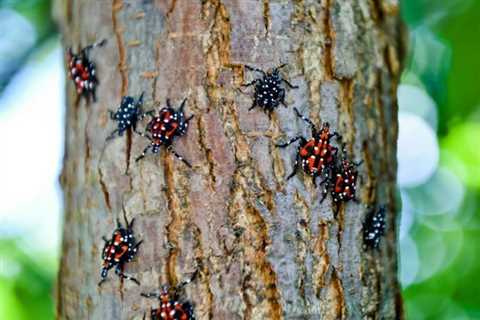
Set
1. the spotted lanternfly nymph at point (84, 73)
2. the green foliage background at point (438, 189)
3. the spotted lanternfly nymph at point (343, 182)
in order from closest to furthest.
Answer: the spotted lanternfly nymph at point (343, 182) < the spotted lanternfly nymph at point (84, 73) < the green foliage background at point (438, 189)

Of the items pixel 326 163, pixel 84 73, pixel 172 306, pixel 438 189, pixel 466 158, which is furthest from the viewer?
pixel 466 158

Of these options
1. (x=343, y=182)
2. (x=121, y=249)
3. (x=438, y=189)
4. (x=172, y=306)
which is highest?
(x=438, y=189)

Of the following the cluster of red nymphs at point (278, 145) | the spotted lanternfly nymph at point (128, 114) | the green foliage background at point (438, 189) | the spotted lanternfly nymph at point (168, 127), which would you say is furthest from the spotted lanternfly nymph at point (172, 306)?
the green foliage background at point (438, 189)

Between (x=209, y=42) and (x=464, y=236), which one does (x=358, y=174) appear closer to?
(x=209, y=42)

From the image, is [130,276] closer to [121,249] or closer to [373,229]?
Result: [121,249]

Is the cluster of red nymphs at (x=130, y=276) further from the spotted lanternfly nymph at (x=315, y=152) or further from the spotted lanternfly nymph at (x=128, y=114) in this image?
the spotted lanternfly nymph at (x=315, y=152)

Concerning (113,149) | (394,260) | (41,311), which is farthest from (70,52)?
(41,311)

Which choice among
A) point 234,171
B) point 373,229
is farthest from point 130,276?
point 373,229
